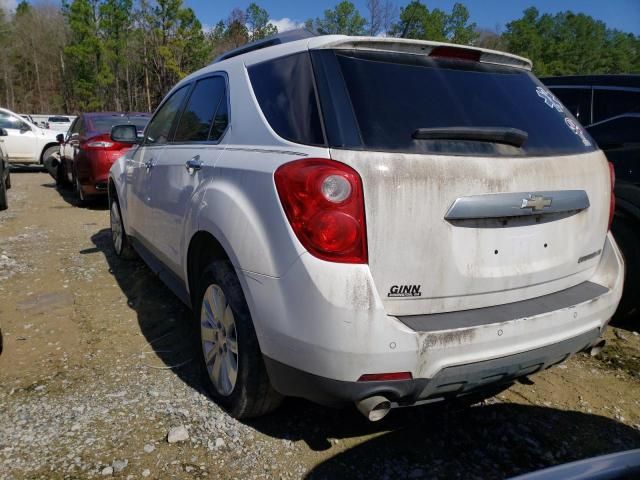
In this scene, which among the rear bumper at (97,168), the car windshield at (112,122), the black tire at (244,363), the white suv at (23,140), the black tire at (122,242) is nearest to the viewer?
the black tire at (244,363)

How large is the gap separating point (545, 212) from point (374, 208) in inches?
30.9

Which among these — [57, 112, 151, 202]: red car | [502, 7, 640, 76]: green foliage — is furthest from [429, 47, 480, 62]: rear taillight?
[502, 7, 640, 76]: green foliage

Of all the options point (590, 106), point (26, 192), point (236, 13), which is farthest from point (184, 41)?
point (590, 106)

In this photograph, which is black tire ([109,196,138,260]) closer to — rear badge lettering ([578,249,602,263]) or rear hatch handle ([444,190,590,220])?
rear hatch handle ([444,190,590,220])

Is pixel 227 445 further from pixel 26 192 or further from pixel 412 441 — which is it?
pixel 26 192

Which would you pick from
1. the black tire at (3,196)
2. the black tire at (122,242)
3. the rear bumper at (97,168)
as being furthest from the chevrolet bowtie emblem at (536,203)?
the black tire at (3,196)

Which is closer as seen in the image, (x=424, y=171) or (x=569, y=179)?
(x=424, y=171)

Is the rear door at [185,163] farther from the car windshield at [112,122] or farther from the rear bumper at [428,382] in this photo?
the car windshield at [112,122]

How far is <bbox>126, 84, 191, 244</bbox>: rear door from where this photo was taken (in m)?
3.81

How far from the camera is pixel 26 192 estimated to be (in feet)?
35.7

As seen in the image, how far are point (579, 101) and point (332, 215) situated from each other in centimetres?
391

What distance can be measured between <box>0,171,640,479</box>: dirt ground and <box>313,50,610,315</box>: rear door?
82 centimetres

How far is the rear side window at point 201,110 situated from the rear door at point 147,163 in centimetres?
23

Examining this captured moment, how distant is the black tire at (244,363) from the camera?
2301 millimetres
